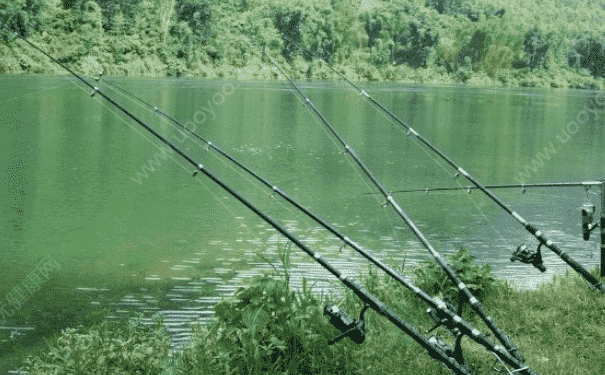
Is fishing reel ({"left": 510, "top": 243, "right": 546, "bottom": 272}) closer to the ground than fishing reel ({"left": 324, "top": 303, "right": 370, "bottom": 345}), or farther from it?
closer to the ground

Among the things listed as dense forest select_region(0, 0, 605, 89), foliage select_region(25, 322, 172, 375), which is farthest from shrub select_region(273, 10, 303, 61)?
foliage select_region(25, 322, 172, 375)

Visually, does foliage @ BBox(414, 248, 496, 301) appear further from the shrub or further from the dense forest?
the shrub

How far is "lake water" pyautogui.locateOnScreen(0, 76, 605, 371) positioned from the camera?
→ 1271 cm

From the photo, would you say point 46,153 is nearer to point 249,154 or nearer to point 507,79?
point 249,154

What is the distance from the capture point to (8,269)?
13.9 metres

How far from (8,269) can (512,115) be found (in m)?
55.7

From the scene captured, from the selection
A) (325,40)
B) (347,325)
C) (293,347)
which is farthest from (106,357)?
(325,40)

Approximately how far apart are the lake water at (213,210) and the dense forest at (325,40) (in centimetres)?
5244

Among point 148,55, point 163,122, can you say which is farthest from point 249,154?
point 148,55

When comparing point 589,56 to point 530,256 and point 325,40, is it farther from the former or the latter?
point 530,256

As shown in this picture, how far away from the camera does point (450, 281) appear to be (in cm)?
972

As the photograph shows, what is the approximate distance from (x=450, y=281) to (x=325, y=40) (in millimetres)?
141163

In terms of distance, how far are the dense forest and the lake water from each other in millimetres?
52445

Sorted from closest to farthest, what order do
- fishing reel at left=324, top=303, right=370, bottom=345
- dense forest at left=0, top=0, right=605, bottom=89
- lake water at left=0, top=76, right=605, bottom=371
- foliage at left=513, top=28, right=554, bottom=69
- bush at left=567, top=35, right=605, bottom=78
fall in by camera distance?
1. fishing reel at left=324, top=303, right=370, bottom=345
2. lake water at left=0, top=76, right=605, bottom=371
3. dense forest at left=0, top=0, right=605, bottom=89
4. bush at left=567, top=35, right=605, bottom=78
5. foliage at left=513, top=28, right=554, bottom=69
